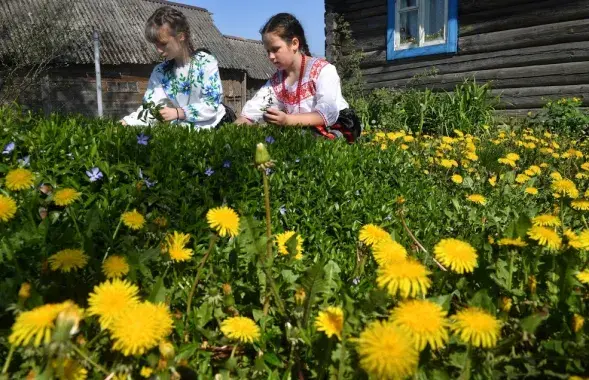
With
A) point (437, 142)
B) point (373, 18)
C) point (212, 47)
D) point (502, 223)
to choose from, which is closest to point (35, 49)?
point (212, 47)

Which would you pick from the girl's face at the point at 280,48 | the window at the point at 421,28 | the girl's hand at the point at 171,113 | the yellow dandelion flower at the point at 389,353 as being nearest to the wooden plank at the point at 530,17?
the window at the point at 421,28

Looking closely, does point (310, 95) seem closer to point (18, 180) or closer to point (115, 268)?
point (18, 180)

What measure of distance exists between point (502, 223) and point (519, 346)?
128 cm

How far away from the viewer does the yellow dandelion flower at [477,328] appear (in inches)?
33.0

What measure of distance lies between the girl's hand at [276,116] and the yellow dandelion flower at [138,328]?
2340 mm

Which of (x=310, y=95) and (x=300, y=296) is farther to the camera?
(x=310, y=95)

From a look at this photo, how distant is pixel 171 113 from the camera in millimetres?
3479

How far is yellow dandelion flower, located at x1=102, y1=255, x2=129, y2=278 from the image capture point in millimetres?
1096

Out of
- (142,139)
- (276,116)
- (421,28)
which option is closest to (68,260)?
(142,139)

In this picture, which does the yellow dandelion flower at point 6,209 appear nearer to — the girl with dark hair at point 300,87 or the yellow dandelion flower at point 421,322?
the yellow dandelion flower at point 421,322

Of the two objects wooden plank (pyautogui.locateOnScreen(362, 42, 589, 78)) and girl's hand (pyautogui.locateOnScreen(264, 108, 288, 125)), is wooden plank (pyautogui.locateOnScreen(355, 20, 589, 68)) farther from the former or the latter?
girl's hand (pyautogui.locateOnScreen(264, 108, 288, 125))

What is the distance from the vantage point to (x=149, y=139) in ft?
6.81

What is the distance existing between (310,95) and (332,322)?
9.08 feet

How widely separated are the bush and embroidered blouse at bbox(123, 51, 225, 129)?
3.78ft
